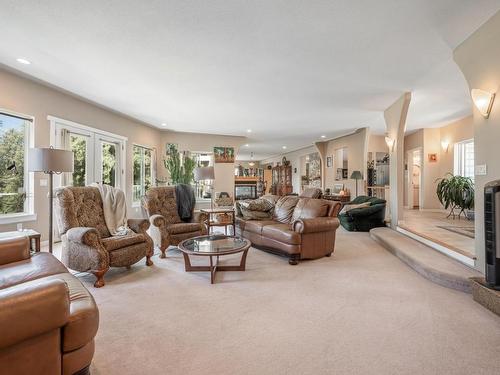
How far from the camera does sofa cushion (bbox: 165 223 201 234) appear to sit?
156 inches

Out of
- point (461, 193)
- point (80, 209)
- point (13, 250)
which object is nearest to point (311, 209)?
point (80, 209)

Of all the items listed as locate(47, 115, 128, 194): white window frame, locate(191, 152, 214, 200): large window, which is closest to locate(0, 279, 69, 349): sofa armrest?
locate(47, 115, 128, 194): white window frame

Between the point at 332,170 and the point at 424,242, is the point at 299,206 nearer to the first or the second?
the point at 424,242

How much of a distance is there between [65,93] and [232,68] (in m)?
3.25

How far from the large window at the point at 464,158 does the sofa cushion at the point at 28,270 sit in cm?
830

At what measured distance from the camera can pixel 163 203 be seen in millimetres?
4402

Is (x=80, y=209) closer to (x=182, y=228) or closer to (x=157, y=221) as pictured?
(x=157, y=221)

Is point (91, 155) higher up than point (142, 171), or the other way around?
point (91, 155)

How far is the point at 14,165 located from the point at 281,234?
4.12 meters

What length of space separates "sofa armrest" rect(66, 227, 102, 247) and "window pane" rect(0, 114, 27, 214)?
1.85 meters

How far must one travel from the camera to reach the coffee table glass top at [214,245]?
9.66ft

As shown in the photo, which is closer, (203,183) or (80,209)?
(80,209)

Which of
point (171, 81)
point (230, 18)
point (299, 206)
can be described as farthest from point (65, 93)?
point (299, 206)

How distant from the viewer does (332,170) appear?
9.38 m
